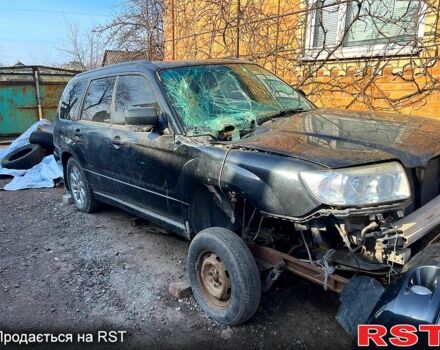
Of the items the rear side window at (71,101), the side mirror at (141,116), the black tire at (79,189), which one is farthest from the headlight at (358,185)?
the rear side window at (71,101)

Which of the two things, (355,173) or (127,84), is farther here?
(127,84)

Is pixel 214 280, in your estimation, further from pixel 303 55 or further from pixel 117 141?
pixel 303 55

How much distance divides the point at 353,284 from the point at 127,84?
2.82 m

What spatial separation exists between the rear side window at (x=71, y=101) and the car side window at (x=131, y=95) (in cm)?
113

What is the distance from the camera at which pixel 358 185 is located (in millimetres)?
2141

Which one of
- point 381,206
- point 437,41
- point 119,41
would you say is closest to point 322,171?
point 381,206

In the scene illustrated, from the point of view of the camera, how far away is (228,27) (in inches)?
309

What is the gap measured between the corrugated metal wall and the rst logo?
38.5 feet

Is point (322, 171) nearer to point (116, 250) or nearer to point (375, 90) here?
point (116, 250)

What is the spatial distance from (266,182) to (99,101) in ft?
9.06

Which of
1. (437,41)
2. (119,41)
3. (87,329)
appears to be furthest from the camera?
(119,41)

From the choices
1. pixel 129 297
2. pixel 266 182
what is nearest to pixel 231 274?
pixel 266 182

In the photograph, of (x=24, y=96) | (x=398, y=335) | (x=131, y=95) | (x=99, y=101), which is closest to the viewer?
(x=398, y=335)

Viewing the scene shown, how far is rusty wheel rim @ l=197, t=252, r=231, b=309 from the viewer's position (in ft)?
9.00
